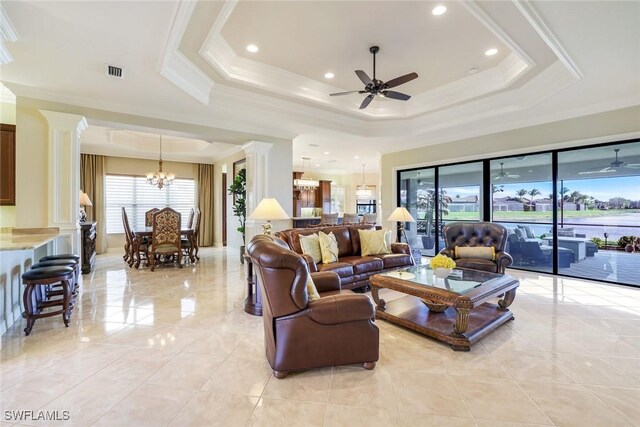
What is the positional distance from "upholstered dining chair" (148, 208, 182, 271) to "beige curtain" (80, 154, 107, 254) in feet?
9.64

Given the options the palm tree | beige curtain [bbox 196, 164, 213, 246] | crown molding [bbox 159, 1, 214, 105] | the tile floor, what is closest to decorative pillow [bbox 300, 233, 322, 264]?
the tile floor

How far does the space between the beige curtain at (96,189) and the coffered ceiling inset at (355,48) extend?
5776 mm

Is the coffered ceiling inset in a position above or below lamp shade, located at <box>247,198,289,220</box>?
above

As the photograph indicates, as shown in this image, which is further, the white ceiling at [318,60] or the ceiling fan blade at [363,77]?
the ceiling fan blade at [363,77]

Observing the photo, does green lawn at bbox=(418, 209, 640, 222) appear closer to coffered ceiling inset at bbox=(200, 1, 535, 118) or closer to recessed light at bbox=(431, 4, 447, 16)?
coffered ceiling inset at bbox=(200, 1, 535, 118)

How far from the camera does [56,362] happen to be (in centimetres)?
236

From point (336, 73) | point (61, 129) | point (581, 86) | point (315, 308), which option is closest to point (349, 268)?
point (315, 308)

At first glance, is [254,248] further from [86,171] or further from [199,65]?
[86,171]

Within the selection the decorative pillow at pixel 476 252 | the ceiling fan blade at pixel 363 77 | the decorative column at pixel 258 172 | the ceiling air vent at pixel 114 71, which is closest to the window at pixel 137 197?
the decorative column at pixel 258 172

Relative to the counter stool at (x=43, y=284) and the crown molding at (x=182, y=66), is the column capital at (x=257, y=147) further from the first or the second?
the counter stool at (x=43, y=284)

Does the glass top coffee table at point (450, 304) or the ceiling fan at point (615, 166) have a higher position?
the ceiling fan at point (615, 166)

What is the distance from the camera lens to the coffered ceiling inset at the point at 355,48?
3.06 m

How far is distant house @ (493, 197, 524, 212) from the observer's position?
228 inches

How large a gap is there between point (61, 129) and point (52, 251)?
5.67ft
